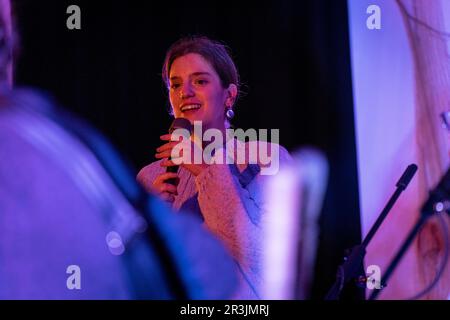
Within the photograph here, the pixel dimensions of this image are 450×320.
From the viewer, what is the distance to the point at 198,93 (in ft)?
8.05

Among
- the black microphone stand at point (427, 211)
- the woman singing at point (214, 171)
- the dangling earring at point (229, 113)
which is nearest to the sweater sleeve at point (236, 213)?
the woman singing at point (214, 171)

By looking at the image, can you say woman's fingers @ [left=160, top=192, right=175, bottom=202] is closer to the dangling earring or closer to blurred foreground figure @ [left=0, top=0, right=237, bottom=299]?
blurred foreground figure @ [left=0, top=0, right=237, bottom=299]

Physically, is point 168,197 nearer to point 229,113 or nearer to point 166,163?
point 166,163

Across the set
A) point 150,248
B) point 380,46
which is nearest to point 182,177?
point 150,248

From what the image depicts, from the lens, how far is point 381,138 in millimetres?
2455

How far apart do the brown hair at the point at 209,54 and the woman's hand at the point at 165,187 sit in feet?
1.21

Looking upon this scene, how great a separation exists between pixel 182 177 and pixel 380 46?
965 mm

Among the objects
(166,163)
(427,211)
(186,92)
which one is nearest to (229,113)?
(186,92)

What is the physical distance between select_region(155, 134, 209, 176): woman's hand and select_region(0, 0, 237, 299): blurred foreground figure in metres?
0.15

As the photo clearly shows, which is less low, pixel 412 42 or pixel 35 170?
pixel 412 42

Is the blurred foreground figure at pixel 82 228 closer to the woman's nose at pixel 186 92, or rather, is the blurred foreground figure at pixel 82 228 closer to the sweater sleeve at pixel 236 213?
the sweater sleeve at pixel 236 213

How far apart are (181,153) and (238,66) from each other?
42 centimetres
